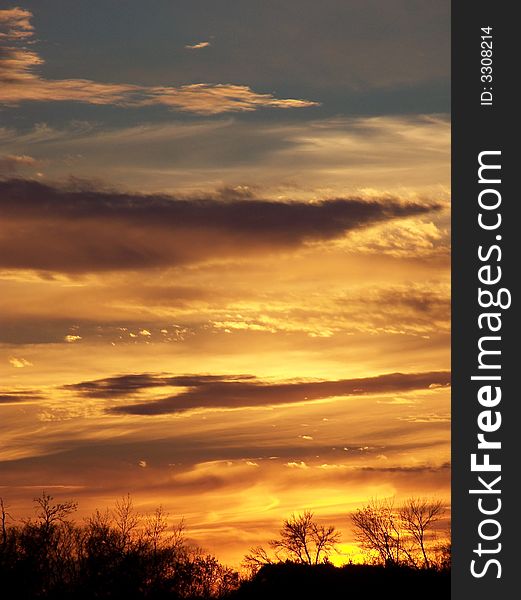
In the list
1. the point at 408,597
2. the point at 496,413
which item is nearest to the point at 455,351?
the point at 496,413

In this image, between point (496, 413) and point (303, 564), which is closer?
point (496, 413)

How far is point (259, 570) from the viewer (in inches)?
3317

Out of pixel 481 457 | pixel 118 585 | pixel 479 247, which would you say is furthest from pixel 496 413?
pixel 118 585

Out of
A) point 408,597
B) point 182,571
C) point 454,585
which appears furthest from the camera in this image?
point 182,571

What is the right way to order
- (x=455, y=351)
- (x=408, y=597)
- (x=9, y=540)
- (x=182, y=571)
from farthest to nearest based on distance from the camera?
(x=182, y=571), (x=9, y=540), (x=408, y=597), (x=455, y=351)

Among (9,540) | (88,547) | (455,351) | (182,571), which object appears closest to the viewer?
(455,351)

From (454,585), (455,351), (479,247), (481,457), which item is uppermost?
(479,247)

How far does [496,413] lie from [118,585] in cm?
6527

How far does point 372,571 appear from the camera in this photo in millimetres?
79688

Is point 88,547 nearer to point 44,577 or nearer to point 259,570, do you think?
point 44,577

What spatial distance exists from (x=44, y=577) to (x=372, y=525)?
31393mm

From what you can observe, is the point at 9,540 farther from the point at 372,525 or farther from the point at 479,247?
the point at 479,247

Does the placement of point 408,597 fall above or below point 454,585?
above

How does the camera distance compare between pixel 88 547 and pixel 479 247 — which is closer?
pixel 479 247
